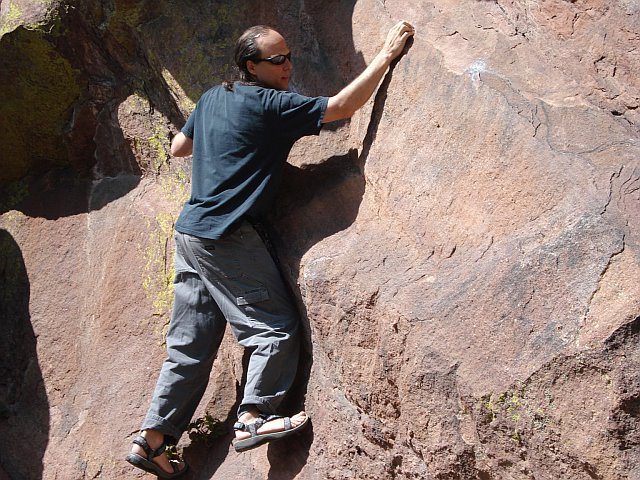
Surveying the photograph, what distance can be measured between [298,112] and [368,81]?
30 cm

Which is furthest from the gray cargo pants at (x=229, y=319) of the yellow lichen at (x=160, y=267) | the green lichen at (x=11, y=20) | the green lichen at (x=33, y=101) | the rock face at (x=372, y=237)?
the green lichen at (x=11, y=20)

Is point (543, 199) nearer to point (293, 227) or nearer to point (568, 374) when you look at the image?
point (568, 374)

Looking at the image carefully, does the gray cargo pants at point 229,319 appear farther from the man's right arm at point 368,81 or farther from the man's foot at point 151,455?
the man's right arm at point 368,81

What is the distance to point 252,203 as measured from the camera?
3.74m

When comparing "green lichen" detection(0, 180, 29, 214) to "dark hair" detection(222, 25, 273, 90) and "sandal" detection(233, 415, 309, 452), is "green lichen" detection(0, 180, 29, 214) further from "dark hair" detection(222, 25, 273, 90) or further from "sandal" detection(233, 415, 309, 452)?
"sandal" detection(233, 415, 309, 452)

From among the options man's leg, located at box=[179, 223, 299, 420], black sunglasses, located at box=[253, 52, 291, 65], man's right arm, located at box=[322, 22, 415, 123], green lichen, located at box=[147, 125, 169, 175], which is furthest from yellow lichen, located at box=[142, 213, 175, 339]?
man's right arm, located at box=[322, 22, 415, 123]

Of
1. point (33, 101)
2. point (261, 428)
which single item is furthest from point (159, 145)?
point (261, 428)

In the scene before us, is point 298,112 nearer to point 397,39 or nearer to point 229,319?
point 397,39

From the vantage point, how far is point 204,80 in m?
4.42

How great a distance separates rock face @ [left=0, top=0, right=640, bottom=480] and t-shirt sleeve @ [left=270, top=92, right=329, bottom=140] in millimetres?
308

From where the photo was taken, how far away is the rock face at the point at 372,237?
295cm

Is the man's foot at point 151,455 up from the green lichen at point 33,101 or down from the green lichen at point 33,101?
down

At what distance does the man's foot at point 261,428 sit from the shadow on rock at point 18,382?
137cm

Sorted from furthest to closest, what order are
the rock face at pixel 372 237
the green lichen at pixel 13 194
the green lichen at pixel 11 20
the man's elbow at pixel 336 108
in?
the green lichen at pixel 13 194 < the green lichen at pixel 11 20 < the man's elbow at pixel 336 108 < the rock face at pixel 372 237
